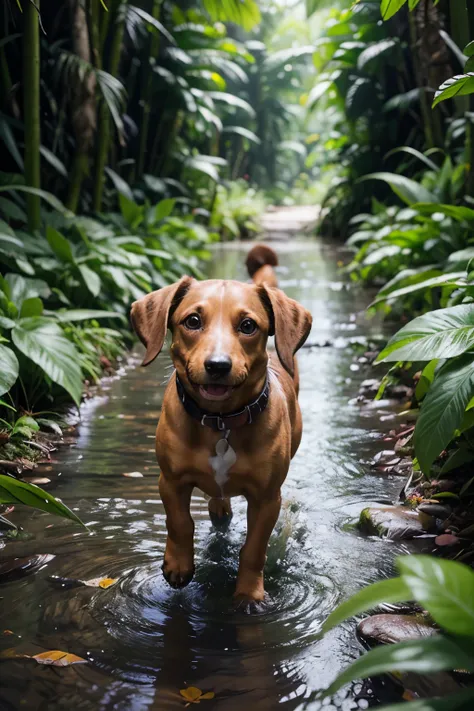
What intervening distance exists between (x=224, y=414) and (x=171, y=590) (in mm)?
692

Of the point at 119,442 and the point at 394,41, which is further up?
the point at 394,41

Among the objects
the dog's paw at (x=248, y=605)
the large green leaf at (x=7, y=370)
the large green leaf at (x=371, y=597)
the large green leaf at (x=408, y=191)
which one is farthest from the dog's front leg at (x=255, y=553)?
the large green leaf at (x=408, y=191)

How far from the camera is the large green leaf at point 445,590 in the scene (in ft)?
4.89

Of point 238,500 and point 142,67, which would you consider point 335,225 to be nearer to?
point 142,67

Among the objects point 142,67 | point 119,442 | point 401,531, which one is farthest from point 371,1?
point 401,531

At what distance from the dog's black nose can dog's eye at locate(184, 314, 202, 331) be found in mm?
237

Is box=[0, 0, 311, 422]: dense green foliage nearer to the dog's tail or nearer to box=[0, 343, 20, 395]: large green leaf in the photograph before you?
box=[0, 343, 20, 395]: large green leaf

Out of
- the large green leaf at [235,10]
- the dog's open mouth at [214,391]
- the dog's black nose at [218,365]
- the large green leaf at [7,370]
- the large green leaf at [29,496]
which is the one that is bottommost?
the large green leaf at [7,370]

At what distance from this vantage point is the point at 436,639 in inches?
62.7

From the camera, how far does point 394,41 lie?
1258 cm

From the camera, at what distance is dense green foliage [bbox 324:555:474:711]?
1.49 m

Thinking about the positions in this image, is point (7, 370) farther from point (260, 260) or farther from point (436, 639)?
point (436, 639)

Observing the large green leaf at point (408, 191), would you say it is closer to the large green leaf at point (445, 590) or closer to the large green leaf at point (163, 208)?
the large green leaf at point (163, 208)

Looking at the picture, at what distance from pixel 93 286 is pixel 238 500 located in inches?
108
